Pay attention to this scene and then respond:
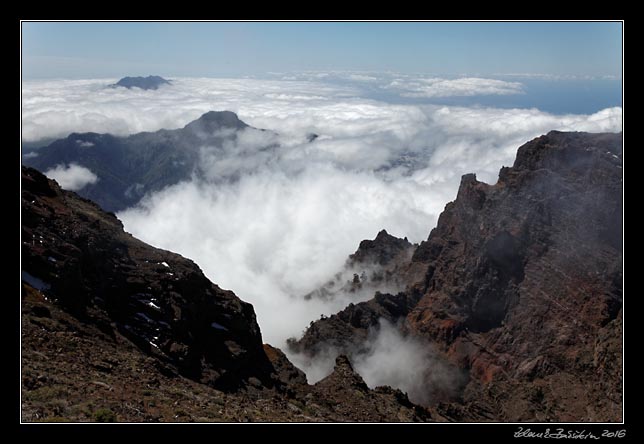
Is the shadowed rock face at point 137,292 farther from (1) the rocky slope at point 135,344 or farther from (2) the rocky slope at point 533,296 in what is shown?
(2) the rocky slope at point 533,296

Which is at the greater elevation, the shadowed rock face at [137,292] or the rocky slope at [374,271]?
the shadowed rock face at [137,292]

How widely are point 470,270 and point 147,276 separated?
6023cm

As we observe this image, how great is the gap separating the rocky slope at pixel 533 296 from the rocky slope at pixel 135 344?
16.5 meters

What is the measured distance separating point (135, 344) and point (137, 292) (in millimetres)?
5425

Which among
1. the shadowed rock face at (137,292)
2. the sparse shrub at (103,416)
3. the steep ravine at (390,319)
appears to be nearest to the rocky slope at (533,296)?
the steep ravine at (390,319)

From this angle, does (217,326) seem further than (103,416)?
Yes

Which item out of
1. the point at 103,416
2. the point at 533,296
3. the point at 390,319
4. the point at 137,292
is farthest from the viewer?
the point at 390,319

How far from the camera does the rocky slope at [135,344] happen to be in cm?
2189

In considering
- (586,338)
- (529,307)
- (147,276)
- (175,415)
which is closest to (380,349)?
(529,307)

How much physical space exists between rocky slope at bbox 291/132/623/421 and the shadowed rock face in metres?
21.3

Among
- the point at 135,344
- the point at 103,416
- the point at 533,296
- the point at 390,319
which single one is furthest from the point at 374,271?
the point at 103,416

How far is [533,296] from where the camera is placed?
72250 mm

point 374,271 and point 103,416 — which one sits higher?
point 103,416

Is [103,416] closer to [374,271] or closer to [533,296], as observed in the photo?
[533,296]
